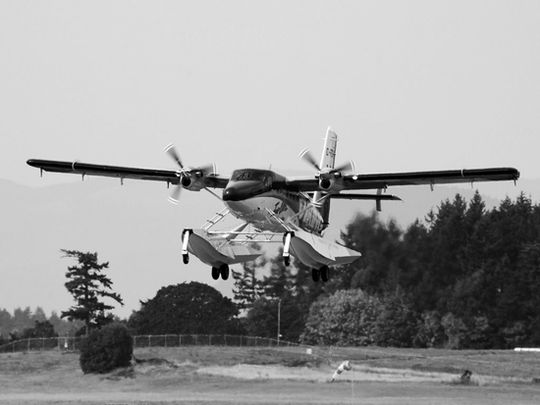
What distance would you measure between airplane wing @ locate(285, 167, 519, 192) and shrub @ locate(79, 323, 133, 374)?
3699 cm

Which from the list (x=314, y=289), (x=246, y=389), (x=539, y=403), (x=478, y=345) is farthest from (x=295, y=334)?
(x=539, y=403)

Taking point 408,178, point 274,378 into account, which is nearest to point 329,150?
point 408,178

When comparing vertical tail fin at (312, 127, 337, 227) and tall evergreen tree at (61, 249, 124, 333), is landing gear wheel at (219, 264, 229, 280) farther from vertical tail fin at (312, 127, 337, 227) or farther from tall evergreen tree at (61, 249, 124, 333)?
tall evergreen tree at (61, 249, 124, 333)

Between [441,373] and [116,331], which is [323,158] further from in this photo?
[116,331]

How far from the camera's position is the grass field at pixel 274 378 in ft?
231

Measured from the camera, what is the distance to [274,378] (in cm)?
8262

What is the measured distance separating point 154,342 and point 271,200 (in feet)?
168

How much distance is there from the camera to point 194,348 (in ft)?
315

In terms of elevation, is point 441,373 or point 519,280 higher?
point 519,280

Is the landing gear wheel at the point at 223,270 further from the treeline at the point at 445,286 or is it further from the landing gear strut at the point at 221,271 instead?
the treeline at the point at 445,286

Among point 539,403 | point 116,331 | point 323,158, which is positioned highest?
point 323,158

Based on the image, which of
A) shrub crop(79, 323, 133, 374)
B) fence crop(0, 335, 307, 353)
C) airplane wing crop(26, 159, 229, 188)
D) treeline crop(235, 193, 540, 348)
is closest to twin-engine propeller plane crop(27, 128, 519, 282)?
airplane wing crop(26, 159, 229, 188)

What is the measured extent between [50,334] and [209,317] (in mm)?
20678

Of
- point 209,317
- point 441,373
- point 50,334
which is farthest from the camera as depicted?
point 50,334
